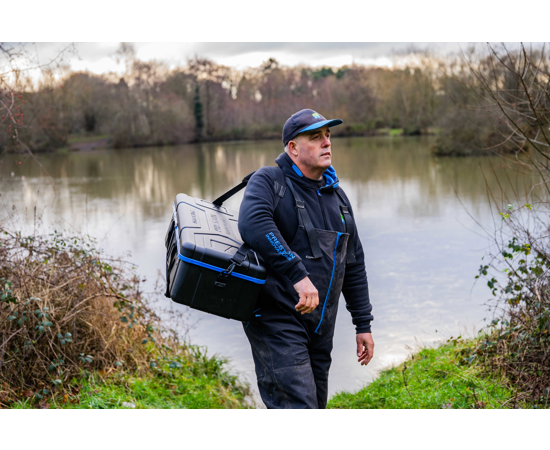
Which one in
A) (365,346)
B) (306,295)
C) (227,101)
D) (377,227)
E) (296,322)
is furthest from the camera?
(227,101)

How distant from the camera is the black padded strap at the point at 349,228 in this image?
2.88 m

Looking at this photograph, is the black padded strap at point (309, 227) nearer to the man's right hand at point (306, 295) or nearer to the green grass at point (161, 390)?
the man's right hand at point (306, 295)

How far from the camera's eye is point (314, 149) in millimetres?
2781

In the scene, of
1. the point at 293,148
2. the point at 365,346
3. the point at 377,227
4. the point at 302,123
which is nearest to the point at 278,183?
the point at 293,148

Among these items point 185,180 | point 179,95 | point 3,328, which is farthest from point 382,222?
point 179,95

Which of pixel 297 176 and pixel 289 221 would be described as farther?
pixel 297 176

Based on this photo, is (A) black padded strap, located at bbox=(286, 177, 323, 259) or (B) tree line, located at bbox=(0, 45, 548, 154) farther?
(B) tree line, located at bbox=(0, 45, 548, 154)

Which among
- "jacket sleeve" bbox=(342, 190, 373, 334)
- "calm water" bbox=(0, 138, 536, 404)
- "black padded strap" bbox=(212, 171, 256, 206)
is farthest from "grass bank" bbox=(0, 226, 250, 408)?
"jacket sleeve" bbox=(342, 190, 373, 334)

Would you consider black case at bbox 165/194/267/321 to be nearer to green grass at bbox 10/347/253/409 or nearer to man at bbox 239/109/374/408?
man at bbox 239/109/374/408

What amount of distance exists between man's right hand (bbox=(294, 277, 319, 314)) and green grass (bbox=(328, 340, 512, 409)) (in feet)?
5.33

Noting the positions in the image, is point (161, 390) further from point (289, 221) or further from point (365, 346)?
point (289, 221)

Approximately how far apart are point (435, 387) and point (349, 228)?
83.3 inches

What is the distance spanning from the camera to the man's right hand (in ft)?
8.08

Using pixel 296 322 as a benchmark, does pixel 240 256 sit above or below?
above
